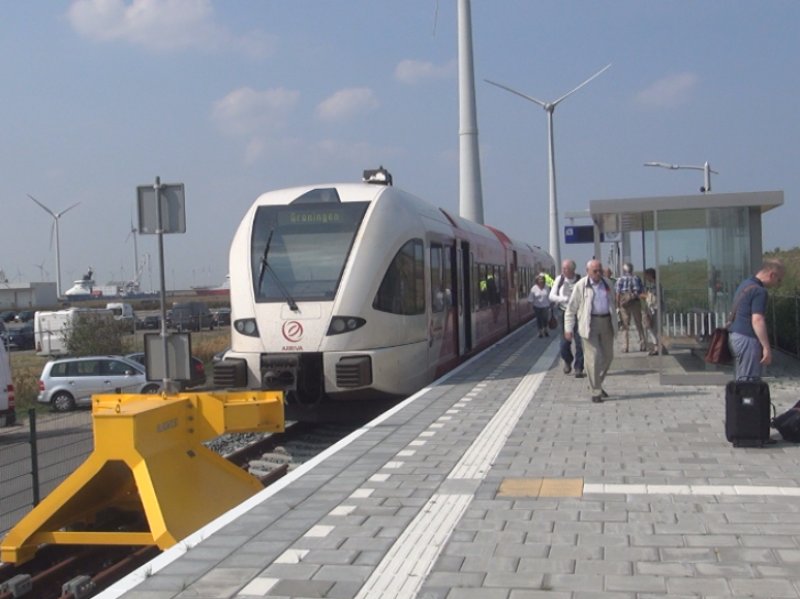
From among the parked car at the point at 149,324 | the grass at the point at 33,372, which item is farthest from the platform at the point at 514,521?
the parked car at the point at 149,324

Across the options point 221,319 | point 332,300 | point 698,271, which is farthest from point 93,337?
point 221,319

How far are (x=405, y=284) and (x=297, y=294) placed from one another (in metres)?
1.64

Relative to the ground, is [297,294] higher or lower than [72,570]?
higher

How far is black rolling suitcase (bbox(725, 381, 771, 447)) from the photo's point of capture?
27.5 ft

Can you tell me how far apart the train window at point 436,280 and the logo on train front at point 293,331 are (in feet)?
9.43

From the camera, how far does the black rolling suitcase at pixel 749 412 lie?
8375 mm

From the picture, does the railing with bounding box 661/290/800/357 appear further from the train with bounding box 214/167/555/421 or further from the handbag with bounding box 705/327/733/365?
the handbag with bounding box 705/327/733/365

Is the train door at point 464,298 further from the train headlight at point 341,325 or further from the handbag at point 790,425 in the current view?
the handbag at point 790,425

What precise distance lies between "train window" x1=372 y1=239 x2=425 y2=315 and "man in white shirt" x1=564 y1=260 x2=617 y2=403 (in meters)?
2.58

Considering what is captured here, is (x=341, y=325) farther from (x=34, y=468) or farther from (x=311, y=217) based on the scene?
(x=34, y=468)

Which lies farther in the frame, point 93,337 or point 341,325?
point 93,337

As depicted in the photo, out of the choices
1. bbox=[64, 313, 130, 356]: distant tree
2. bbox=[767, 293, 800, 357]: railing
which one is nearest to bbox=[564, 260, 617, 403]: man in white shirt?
bbox=[767, 293, 800, 357]: railing

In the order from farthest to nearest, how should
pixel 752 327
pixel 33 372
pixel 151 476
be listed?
1. pixel 33 372
2. pixel 752 327
3. pixel 151 476

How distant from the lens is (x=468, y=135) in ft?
104
